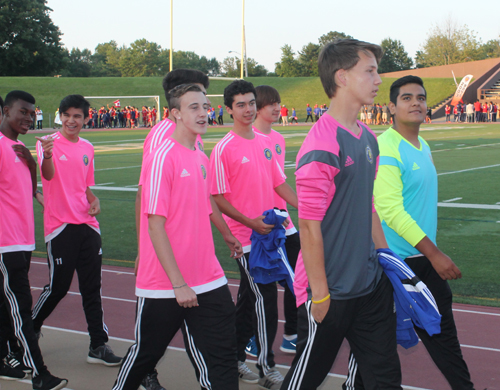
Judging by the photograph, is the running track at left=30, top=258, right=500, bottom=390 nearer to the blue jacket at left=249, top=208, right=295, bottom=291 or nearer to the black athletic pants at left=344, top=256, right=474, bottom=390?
the black athletic pants at left=344, top=256, right=474, bottom=390

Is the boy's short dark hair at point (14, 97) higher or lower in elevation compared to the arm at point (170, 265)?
higher

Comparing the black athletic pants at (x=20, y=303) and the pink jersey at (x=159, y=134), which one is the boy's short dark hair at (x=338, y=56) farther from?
the black athletic pants at (x=20, y=303)

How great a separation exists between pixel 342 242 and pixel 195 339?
1.08m

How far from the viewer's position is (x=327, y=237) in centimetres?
267

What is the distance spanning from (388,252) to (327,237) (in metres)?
0.44

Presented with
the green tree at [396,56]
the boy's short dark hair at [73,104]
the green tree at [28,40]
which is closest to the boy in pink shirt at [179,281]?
the boy's short dark hair at [73,104]

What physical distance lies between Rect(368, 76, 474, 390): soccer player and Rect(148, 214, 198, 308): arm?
129 cm

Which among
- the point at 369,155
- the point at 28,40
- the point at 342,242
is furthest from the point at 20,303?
the point at 28,40

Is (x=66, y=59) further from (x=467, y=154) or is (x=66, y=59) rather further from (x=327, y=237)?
Answer: (x=327, y=237)

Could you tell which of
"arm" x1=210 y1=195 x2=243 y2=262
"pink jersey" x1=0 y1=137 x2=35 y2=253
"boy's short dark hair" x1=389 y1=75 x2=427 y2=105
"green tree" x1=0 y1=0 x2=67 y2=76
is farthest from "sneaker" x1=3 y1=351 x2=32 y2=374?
"green tree" x1=0 y1=0 x2=67 y2=76

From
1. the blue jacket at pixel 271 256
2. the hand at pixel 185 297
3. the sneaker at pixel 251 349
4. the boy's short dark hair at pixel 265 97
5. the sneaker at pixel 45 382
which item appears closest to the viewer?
the hand at pixel 185 297

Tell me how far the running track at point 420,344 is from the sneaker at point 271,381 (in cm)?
49

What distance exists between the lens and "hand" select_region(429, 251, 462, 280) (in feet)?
10.7

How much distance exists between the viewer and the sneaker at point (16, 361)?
439 centimetres
